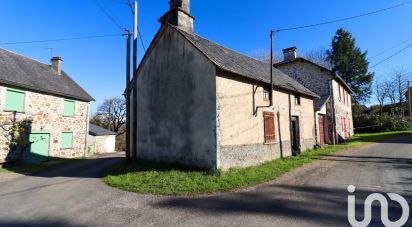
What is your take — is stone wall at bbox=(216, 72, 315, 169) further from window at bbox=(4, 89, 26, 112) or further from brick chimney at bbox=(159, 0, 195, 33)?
window at bbox=(4, 89, 26, 112)

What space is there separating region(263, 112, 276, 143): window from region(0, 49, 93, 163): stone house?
14.6m

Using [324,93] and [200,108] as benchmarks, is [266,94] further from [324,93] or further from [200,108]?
[324,93]

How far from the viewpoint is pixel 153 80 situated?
12.7 m

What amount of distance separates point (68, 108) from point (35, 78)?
3148 millimetres

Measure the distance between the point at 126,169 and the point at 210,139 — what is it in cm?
411

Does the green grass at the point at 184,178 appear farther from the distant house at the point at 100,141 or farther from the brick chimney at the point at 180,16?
the distant house at the point at 100,141

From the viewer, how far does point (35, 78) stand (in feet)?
58.3

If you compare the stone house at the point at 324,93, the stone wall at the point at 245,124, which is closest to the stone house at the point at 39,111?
the stone wall at the point at 245,124

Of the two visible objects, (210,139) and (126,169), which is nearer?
(210,139)

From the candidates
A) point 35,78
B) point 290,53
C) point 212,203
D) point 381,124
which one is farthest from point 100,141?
point 381,124

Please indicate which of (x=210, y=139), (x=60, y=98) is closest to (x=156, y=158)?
(x=210, y=139)

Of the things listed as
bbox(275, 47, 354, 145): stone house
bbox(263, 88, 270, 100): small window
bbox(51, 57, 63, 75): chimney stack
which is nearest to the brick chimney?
bbox(263, 88, 270, 100): small window

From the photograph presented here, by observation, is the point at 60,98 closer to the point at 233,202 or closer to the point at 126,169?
the point at 126,169

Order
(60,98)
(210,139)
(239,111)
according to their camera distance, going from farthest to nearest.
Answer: (60,98)
(239,111)
(210,139)
